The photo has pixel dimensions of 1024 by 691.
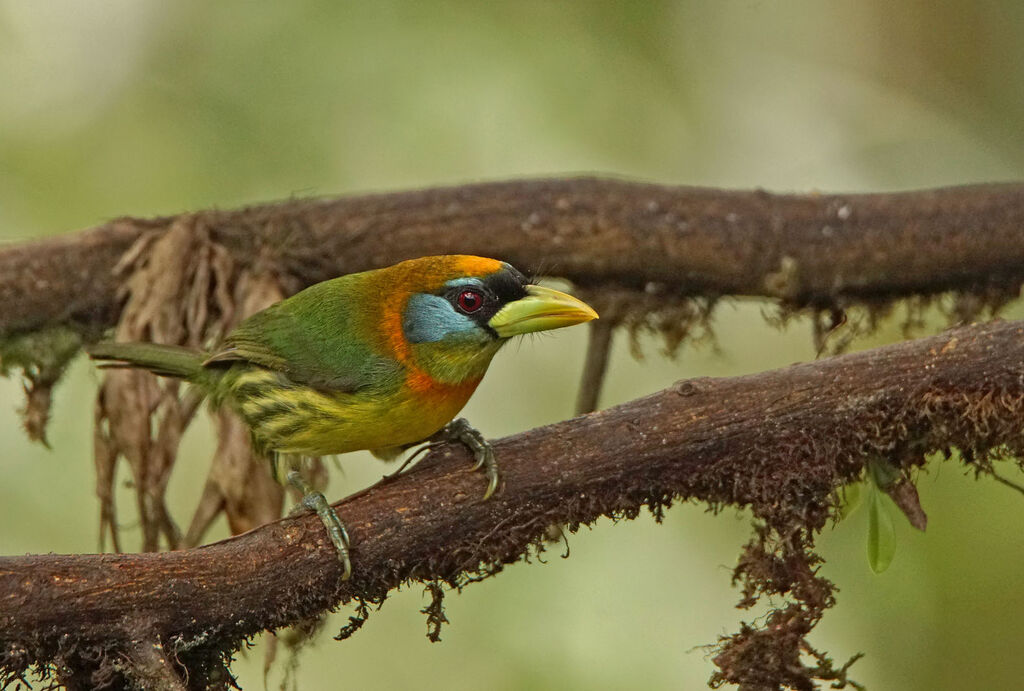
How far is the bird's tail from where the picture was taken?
3.60 m

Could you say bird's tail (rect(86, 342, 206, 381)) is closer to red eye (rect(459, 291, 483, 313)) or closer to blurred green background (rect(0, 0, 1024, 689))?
red eye (rect(459, 291, 483, 313))

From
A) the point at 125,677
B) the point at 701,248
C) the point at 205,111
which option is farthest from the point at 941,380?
the point at 205,111

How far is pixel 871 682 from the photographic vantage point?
18.6 ft

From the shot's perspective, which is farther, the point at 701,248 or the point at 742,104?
the point at 742,104

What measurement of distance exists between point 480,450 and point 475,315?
44cm

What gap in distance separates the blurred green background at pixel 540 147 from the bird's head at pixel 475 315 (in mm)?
2800

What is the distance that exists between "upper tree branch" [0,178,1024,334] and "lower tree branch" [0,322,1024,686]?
1.33 meters

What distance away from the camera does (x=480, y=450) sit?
9.21ft

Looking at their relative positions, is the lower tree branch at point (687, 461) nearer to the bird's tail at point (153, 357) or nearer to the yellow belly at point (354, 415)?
the yellow belly at point (354, 415)

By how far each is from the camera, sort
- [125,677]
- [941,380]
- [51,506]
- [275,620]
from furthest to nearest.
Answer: [51,506] < [941,380] < [275,620] < [125,677]

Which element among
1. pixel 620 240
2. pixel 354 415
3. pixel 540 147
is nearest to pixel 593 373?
pixel 620 240

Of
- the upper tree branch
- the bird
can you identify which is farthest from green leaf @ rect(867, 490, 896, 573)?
the upper tree branch

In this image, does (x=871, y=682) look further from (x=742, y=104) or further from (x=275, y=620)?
(x=275, y=620)

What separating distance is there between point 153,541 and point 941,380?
8.25 feet
